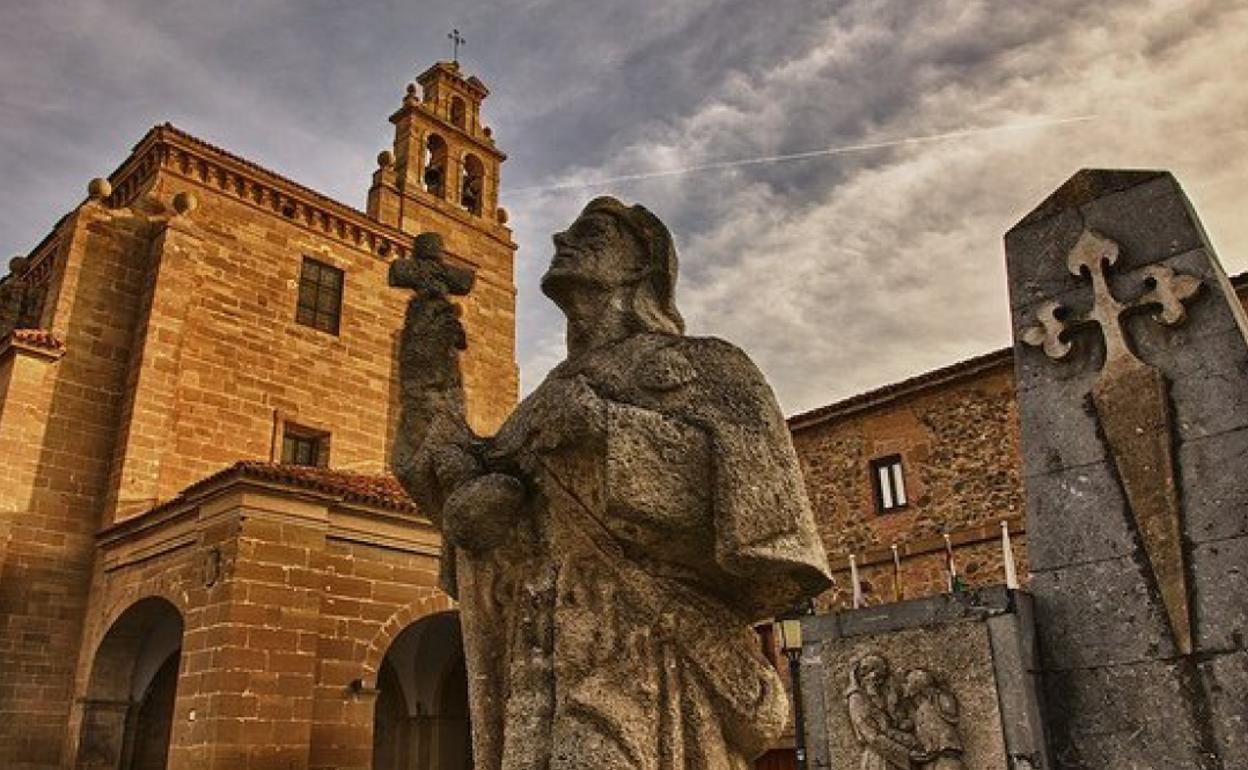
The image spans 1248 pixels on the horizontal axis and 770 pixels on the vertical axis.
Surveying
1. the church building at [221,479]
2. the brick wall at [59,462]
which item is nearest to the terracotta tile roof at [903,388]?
the church building at [221,479]

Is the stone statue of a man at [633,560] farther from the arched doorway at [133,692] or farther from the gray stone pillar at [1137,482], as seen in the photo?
the arched doorway at [133,692]

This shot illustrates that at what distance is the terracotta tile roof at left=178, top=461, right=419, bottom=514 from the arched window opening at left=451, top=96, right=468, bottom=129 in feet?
40.9

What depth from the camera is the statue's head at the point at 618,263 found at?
2697mm

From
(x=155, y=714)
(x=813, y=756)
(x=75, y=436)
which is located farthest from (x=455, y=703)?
(x=813, y=756)

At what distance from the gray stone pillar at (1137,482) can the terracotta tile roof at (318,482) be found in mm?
8753

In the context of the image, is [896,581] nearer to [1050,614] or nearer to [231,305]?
[231,305]

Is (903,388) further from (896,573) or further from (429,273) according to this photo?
(429,273)

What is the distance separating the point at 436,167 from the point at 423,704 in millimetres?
12630

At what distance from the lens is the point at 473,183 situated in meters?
23.6

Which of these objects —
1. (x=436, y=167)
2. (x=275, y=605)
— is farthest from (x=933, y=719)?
(x=436, y=167)

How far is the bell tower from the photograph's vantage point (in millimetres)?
21547

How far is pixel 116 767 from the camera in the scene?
1367cm

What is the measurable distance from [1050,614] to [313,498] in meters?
10.2

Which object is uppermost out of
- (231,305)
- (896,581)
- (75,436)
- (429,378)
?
(231,305)
